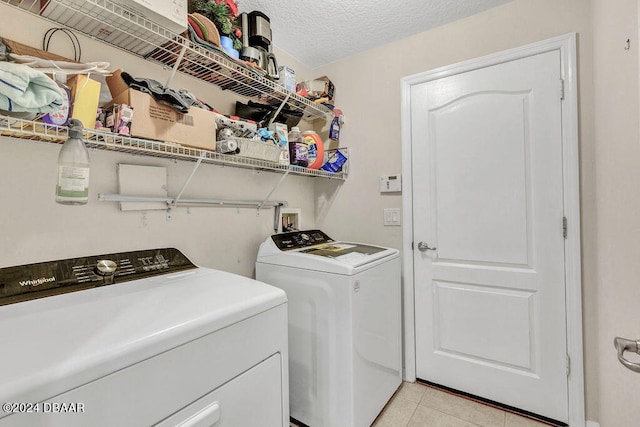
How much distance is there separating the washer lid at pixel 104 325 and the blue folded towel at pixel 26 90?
0.59m

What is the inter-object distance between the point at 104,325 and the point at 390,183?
6.06ft

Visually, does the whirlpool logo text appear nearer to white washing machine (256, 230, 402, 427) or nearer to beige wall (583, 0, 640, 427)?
white washing machine (256, 230, 402, 427)

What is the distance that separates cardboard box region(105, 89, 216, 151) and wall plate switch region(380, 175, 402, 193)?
127 cm

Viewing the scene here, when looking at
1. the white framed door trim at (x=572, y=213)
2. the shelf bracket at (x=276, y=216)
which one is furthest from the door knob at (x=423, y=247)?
the shelf bracket at (x=276, y=216)

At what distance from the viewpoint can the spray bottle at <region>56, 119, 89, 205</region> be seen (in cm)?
85

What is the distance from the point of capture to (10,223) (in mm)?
1035

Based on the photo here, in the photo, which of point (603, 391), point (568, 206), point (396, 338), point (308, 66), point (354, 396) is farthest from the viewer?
point (308, 66)

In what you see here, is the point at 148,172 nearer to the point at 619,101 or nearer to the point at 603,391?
the point at 619,101

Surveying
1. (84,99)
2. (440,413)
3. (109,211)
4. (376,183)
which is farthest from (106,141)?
(440,413)

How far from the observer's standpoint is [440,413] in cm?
176

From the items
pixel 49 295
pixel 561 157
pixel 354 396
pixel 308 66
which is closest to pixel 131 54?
pixel 49 295

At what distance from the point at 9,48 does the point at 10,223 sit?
1.93 feet

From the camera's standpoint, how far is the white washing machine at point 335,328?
1.48 m

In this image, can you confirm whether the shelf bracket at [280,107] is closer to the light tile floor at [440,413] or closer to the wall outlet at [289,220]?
the wall outlet at [289,220]
